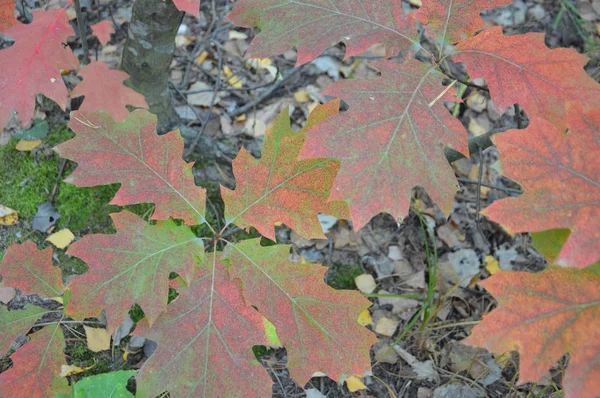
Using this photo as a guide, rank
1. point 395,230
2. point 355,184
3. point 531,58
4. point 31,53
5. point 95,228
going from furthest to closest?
point 395,230
point 95,228
point 31,53
point 531,58
point 355,184

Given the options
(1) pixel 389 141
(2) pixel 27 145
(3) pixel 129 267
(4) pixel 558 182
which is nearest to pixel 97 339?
(3) pixel 129 267

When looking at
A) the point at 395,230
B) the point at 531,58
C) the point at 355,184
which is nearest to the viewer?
the point at 355,184

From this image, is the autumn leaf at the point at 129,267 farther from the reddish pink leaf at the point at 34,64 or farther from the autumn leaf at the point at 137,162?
the reddish pink leaf at the point at 34,64

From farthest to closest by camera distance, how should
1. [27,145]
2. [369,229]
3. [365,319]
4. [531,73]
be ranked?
[369,229] < [27,145] < [365,319] < [531,73]

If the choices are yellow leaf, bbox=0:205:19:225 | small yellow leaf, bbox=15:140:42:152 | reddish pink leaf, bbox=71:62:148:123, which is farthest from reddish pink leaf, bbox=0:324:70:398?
small yellow leaf, bbox=15:140:42:152

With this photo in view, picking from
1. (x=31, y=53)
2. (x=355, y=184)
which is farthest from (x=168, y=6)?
(x=355, y=184)

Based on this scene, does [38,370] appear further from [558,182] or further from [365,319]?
[558,182]

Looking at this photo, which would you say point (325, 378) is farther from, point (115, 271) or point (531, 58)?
point (531, 58)
